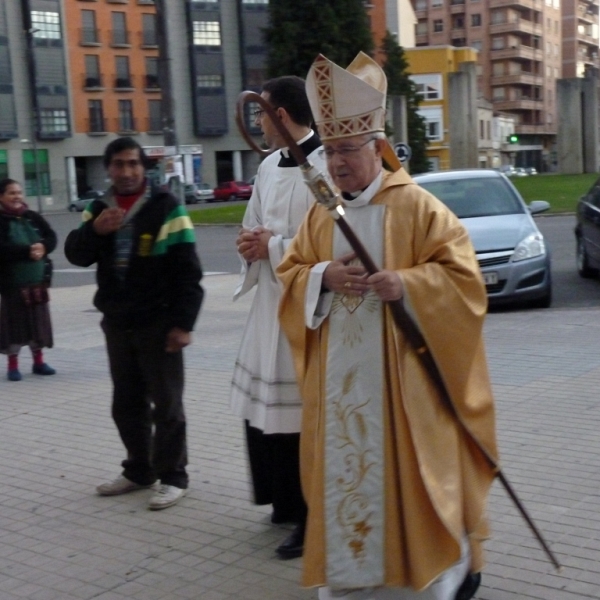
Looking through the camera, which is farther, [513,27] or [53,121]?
[513,27]

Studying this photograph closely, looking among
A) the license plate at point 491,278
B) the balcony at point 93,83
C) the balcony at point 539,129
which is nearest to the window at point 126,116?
the balcony at point 93,83

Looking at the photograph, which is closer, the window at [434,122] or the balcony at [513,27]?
the window at [434,122]

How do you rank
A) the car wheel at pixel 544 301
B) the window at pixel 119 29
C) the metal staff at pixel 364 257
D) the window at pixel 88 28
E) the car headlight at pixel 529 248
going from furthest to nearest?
the window at pixel 119 29
the window at pixel 88 28
the car wheel at pixel 544 301
the car headlight at pixel 529 248
the metal staff at pixel 364 257

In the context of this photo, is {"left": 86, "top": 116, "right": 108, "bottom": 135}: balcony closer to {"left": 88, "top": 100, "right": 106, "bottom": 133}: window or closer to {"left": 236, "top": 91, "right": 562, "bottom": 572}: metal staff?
{"left": 88, "top": 100, "right": 106, "bottom": 133}: window

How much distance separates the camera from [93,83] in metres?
66.6

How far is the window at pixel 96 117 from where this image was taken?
66562 mm

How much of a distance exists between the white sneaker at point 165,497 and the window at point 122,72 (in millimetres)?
65113

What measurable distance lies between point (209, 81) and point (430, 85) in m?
17.8

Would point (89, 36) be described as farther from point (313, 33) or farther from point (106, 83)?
point (313, 33)

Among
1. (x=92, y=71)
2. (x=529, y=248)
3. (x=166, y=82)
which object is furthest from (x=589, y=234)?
(x=92, y=71)

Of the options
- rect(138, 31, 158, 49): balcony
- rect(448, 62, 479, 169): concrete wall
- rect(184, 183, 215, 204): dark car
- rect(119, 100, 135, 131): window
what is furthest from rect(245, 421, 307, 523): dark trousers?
rect(138, 31, 158, 49): balcony

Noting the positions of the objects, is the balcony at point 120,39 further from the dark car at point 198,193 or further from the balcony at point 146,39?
the dark car at point 198,193

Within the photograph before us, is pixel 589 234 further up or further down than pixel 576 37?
further down

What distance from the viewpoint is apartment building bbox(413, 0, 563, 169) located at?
104125 mm
